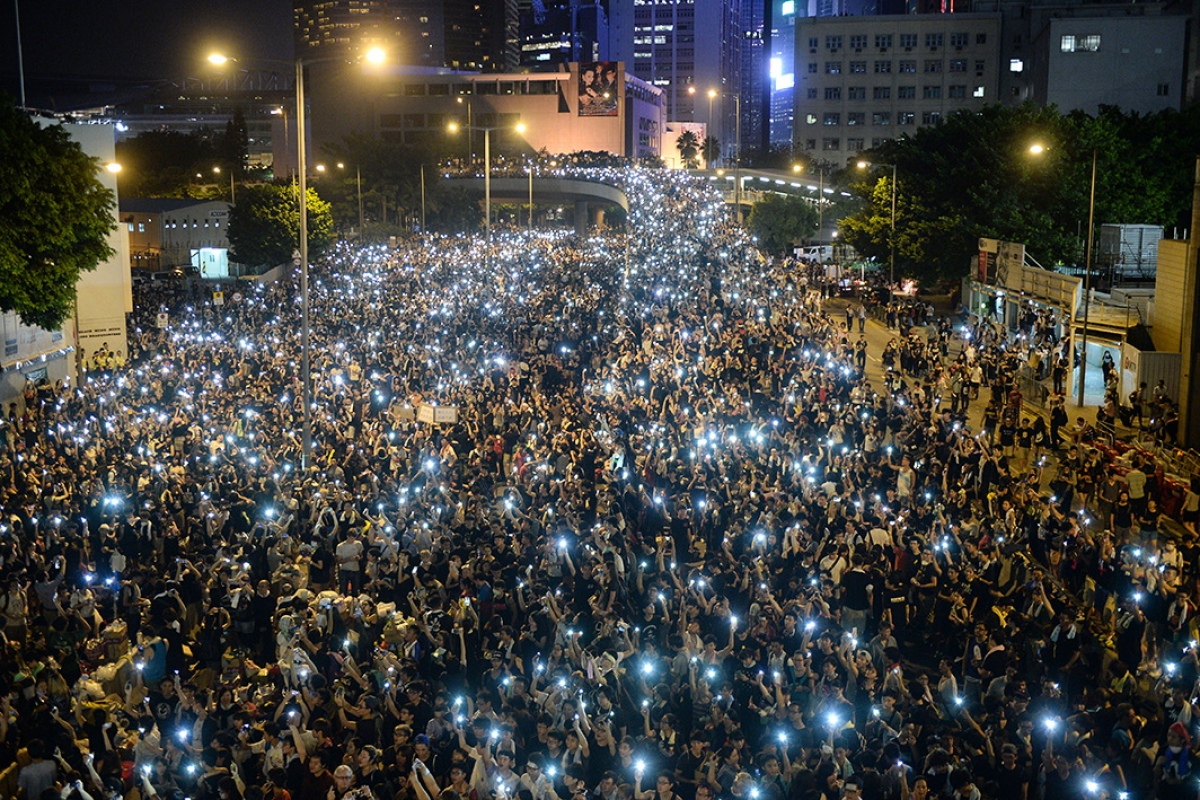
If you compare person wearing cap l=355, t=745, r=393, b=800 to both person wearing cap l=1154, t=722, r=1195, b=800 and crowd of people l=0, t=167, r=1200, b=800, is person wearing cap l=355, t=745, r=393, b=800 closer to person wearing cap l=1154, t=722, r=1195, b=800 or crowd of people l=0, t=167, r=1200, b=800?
crowd of people l=0, t=167, r=1200, b=800

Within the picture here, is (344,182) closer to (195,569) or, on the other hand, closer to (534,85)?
(534,85)

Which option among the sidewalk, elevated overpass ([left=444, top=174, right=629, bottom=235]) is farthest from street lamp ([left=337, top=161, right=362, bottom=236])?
the sidewalk

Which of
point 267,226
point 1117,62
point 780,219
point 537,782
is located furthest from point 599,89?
point 537,782

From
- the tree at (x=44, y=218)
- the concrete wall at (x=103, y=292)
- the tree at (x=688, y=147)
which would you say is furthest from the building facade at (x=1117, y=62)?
the tree at (x=688, y=147)

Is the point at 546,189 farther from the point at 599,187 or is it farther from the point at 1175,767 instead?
the point at 1175,767

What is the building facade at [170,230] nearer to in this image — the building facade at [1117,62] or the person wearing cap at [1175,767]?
the building facade at [1117,62]
